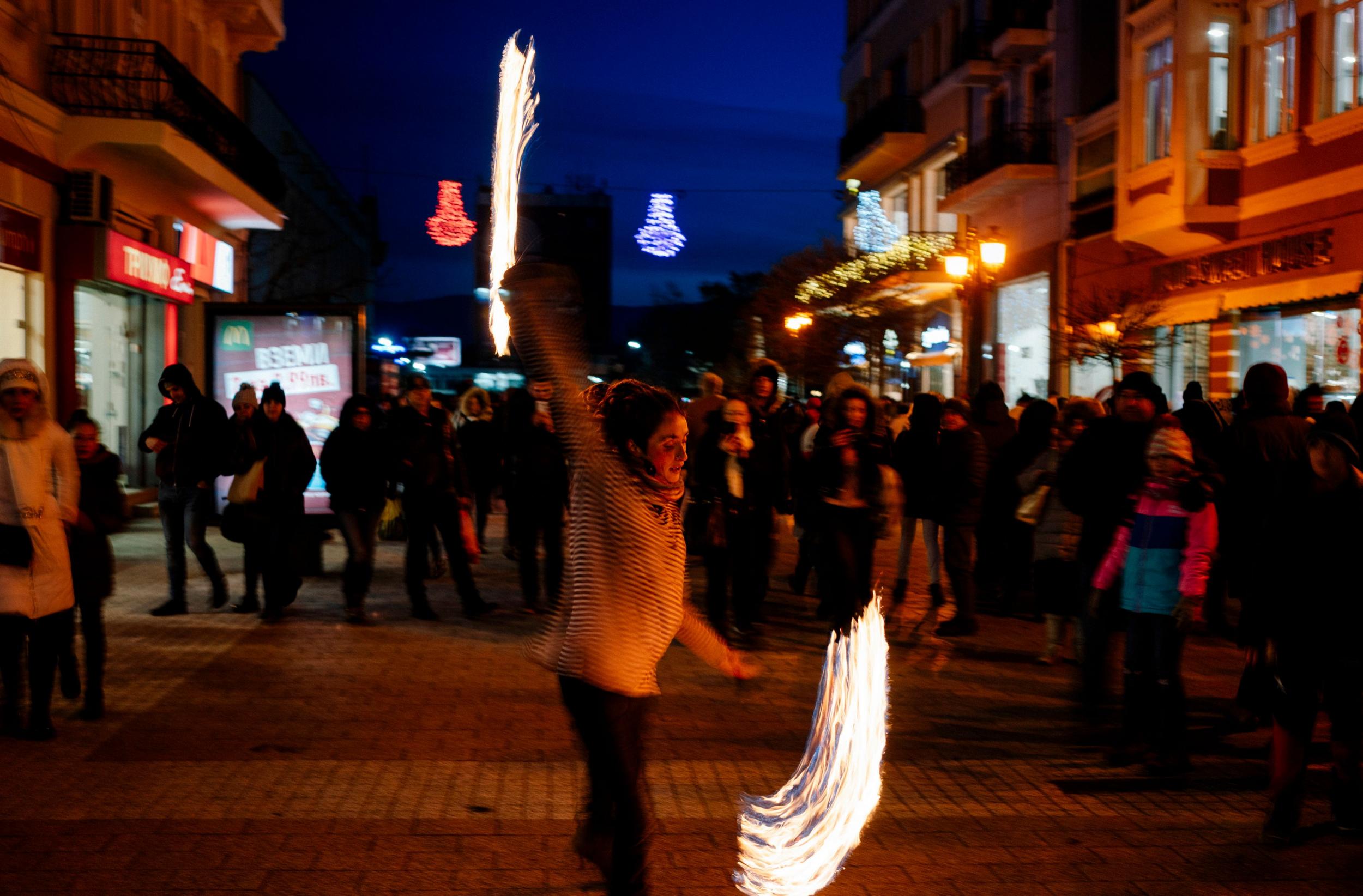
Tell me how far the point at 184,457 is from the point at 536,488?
278cm

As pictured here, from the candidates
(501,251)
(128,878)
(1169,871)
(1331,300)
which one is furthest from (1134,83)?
(128,878)

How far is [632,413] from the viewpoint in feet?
13.3

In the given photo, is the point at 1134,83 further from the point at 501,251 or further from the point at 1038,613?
the point at 501,251

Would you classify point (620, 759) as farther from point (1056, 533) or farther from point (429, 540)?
point (429, 540)

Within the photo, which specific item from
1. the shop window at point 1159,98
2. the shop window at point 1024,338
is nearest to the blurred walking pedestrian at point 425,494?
the shop window at point 1159,98

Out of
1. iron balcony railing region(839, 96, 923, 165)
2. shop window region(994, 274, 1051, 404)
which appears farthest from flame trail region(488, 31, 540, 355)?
iron balcony railing region(839, 96, 923, 165)

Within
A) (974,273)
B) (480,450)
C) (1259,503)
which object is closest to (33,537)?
(1259,503)

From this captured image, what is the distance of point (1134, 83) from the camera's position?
21.4m

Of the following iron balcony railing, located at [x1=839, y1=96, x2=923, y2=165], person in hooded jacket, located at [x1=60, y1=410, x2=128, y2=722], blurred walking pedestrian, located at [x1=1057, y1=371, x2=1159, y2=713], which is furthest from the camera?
iron balcony railing, located at [x1=839, y1=96, x2=923, y2=165]

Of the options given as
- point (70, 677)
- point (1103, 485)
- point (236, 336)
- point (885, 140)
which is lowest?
point (70, 677)

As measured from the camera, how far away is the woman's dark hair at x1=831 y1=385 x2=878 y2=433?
357 inches

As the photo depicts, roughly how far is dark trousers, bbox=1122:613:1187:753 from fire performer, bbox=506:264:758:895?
341cm

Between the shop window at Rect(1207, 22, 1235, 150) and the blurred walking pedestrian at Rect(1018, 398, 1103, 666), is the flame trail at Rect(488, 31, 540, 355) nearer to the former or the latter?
the blurred walking pedestrian at Rect(1018, 398, 1103, 666)

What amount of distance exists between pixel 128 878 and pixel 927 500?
6992 millimetres
